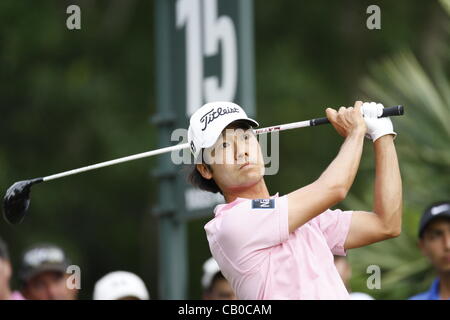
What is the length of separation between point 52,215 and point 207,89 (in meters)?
11.4

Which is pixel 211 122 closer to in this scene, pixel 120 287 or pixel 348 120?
pixel 348 120

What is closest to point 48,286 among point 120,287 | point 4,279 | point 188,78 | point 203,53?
point 120,287

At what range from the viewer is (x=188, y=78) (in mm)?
8188

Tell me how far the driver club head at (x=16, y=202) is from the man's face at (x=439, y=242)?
240 centimetres

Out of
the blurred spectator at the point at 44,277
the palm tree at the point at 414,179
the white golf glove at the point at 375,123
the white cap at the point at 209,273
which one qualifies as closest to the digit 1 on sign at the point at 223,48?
the white cap at the point at 209,273

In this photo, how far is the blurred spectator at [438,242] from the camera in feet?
22.2

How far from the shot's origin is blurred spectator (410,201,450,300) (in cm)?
678

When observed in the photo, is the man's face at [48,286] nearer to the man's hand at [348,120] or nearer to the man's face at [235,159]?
the man's face at [235,159]

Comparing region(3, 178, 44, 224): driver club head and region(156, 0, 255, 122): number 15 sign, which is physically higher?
region(156, 0, 255, 122): number 15 sign

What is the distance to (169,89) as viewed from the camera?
339 inches

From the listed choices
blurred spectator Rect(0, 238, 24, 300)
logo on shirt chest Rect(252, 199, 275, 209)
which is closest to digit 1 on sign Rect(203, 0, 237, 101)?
blurred spectator Rect(0, 238, 24, 300)

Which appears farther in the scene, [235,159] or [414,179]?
[414,179]

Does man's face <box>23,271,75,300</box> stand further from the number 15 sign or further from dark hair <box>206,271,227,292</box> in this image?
the number 15 sign

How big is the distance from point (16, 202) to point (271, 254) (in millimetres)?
1597
